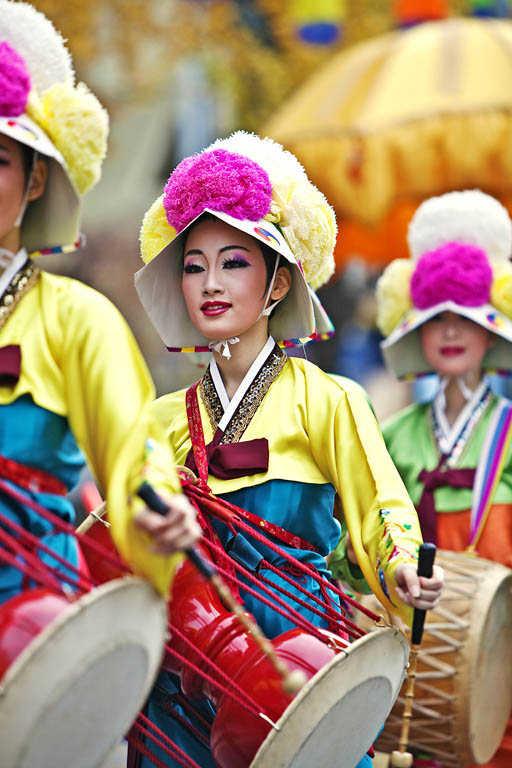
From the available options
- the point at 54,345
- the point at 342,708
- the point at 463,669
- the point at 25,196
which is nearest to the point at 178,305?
the point at 25,196

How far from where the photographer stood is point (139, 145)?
622 inches

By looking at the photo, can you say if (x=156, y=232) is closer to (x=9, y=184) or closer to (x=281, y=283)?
(x=281, y=283)

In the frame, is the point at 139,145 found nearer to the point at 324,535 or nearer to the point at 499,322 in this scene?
the point at 499,322

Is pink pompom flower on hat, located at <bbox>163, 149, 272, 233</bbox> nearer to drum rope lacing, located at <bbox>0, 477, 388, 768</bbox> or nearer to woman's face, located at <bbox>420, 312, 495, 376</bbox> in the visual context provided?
drum rope lacing, located at <bbox>0, 477, 388, 768</bbox>

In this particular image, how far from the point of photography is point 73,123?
2.64 m

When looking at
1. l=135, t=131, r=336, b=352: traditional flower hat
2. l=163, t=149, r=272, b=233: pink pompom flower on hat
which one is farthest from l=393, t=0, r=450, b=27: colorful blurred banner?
l=163, t=149, r=272, b=233: pink pompom flower on hat

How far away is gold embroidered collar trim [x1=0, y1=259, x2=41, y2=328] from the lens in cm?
248

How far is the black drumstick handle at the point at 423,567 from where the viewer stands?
2.64 meters

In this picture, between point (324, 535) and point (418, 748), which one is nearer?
point (324, 535)

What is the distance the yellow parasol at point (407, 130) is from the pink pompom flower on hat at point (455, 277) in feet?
14.6

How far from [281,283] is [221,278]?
9.6 inches

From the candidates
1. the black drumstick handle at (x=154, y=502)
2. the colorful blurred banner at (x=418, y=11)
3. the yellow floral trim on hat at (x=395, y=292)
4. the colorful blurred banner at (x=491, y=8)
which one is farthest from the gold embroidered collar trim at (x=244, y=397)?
the colorful blurred banner at (x=491, y=8)

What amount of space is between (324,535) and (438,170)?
6350 millimetres

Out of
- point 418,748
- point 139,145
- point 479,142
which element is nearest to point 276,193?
point 418,748
